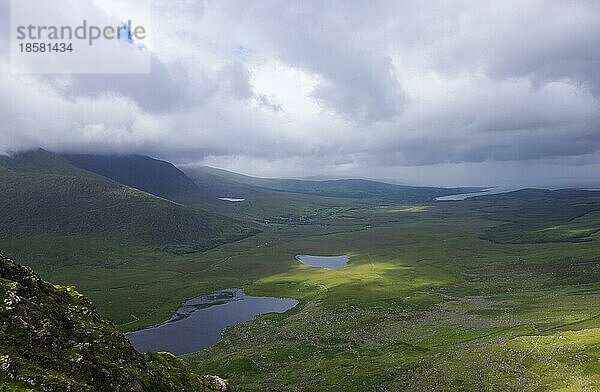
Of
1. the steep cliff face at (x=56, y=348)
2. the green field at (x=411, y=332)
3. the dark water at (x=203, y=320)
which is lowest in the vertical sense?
the dark water at (x=203, y=320)

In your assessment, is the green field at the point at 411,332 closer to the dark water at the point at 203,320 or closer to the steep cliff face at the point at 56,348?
the dark water at the point at 203,320

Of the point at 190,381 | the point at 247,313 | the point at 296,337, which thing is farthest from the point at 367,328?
the point at 190,381

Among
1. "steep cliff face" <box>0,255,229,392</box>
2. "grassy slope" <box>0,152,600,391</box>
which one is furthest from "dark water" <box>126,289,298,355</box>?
"steep cliff face" <box>0,255,229,392</box>

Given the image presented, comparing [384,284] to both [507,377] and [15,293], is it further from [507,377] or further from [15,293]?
[15,293]

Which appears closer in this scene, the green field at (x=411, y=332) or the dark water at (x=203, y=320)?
the green field at (x=411, y=332)

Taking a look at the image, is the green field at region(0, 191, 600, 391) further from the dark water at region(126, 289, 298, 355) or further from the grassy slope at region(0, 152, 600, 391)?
the dark water at region(126, 289, 298, 355)

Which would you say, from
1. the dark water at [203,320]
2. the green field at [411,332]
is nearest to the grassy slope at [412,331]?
the green field at [411,332]
